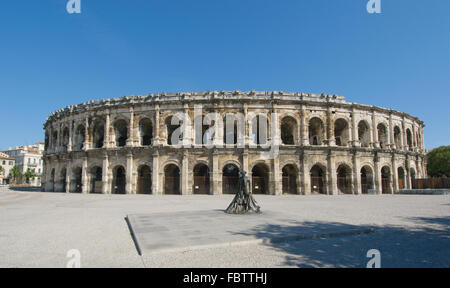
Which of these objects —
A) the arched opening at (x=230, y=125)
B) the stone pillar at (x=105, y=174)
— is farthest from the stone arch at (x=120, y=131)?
the arched opening at (x=230, y=125)

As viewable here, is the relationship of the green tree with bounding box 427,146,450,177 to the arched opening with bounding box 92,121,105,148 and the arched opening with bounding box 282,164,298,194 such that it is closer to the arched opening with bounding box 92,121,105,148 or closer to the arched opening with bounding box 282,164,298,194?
the arched opening with bounding box 282,164,298,194

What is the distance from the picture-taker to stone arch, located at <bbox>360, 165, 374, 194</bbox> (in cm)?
2261

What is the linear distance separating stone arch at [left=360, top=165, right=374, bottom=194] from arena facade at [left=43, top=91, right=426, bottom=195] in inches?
3.8

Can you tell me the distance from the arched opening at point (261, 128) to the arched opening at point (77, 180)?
1776 cm

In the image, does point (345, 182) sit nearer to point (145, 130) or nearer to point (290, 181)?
point (290, 181)

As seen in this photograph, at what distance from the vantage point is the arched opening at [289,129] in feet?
71.7

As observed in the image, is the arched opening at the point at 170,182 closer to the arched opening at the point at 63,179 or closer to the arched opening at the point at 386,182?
the arched opening at the point at 63,179

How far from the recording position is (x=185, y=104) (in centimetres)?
2122

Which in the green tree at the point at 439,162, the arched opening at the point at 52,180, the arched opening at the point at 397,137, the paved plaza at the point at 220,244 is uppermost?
the arched opening at the point at 397,137

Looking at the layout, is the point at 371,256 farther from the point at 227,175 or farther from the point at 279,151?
the point at 227,175

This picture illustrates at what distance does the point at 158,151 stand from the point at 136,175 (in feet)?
9.77

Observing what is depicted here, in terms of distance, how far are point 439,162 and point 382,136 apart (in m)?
20.5

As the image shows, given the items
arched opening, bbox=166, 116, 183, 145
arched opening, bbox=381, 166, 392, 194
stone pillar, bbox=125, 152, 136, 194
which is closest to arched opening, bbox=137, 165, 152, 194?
stone pillar, bbox=125, 152, 136, 194

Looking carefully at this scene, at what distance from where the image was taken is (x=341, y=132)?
2353cm
